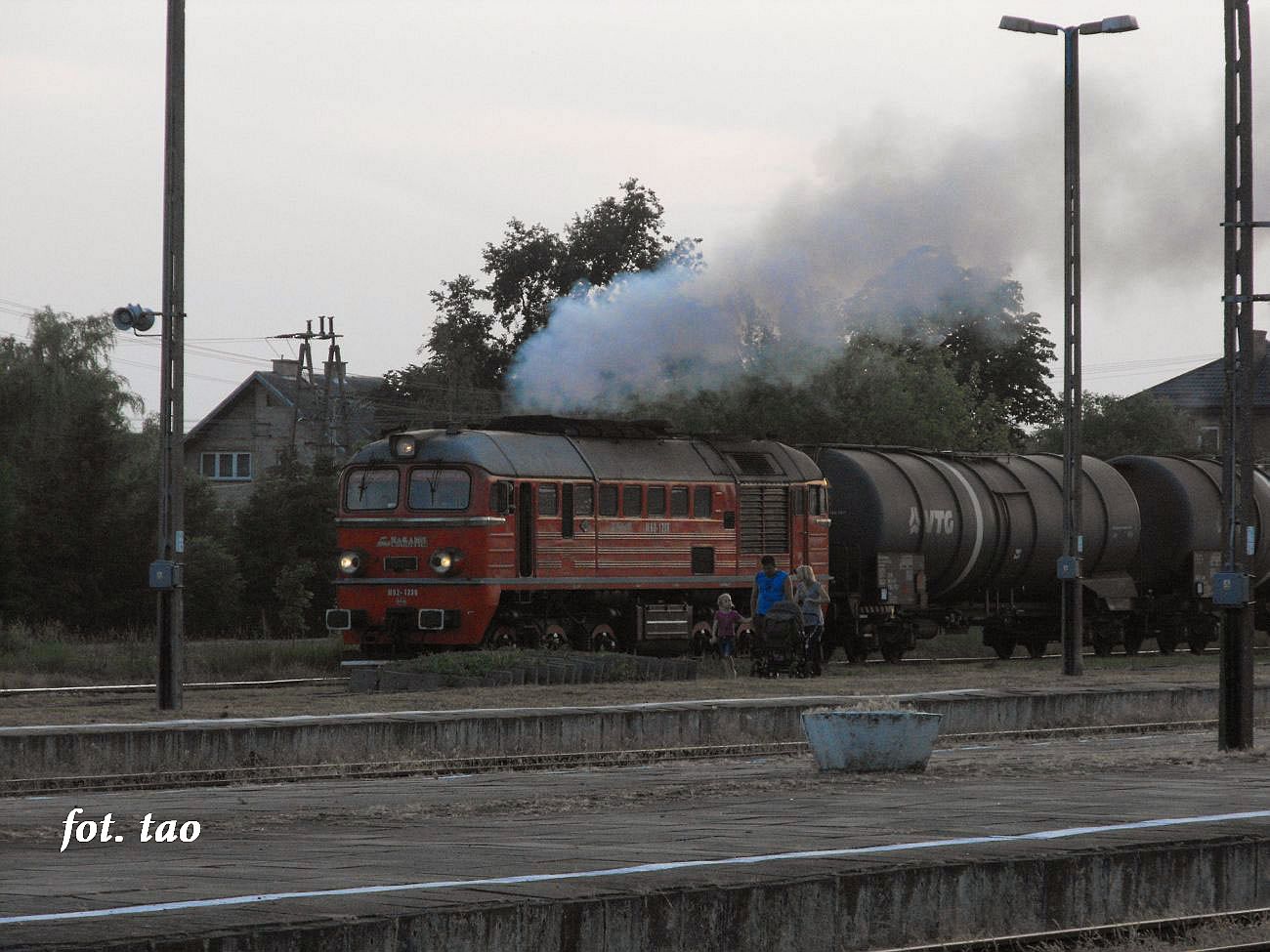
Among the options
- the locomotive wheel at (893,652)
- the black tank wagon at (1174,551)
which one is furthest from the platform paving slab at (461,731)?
the black tank wagon at (1174,551)

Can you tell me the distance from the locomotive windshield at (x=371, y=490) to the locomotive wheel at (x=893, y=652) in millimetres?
9755

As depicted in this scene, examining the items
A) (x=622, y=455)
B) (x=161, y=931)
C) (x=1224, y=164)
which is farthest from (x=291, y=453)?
(x=161, y=931)

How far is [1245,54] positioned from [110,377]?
50762mm

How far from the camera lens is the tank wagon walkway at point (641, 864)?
27.7ft

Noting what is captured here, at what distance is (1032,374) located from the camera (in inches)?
3745

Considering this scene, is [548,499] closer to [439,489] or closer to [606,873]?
[439,489]

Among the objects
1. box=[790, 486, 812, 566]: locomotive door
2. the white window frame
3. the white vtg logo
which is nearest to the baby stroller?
box=[790, 486, 812, 566]: locomotive door

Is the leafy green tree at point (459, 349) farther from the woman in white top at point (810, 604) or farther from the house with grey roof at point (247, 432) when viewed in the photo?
the woman in white top at point (810, 604)

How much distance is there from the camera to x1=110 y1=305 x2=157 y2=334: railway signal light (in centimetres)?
2244

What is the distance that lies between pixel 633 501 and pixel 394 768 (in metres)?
14.0

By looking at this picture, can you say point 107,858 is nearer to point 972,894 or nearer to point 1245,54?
point 972,894

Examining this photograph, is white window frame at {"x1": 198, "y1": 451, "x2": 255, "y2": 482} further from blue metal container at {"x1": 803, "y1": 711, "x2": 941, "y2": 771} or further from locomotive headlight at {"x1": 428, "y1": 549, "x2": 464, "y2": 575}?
blue metal container at {"x1": 803, "y1": 711, "x2": 941, "y2": 771}

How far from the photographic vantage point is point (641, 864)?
393 inches

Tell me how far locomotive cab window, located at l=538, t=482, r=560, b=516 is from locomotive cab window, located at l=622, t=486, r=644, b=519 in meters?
1.35
